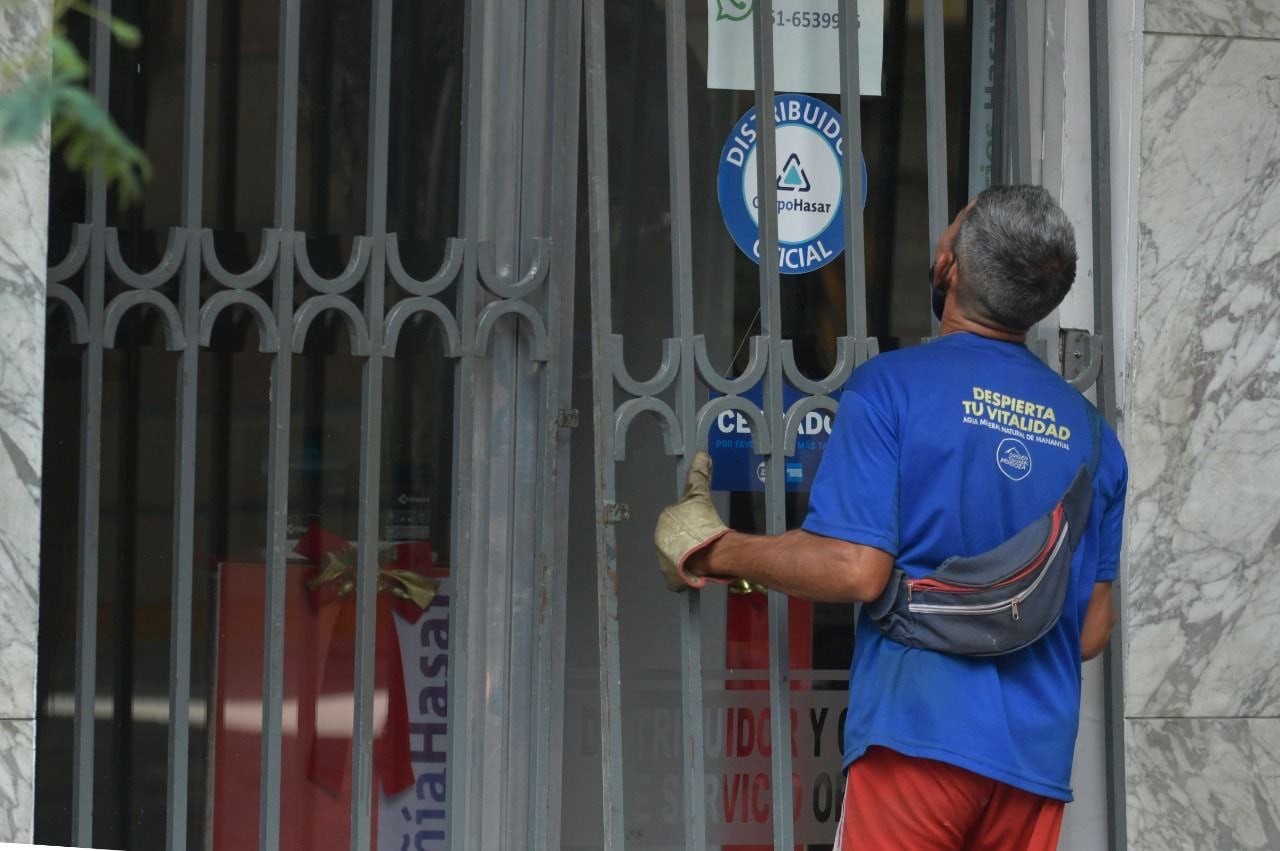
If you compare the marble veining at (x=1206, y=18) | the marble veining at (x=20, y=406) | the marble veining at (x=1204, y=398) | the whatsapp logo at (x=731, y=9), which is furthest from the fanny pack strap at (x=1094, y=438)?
the marble veining at (x=20, y=406)

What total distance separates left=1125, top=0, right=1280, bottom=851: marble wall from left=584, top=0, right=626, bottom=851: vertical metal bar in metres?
1.13

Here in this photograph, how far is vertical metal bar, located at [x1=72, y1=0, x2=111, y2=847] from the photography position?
3523 mm

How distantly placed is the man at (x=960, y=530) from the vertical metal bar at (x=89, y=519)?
1393 millimetres

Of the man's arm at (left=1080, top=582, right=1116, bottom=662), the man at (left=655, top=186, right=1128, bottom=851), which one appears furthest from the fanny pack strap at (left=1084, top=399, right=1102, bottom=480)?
the man's arm at (left=1080, top=582, right=1116, bottom=662)

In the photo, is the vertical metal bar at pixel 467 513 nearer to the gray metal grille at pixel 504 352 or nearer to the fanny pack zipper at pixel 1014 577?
the gray metal grille at pixel 504 352

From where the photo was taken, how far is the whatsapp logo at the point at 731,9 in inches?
158

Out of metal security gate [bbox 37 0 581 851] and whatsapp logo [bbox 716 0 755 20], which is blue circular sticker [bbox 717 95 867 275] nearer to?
whatsapp logo [bbox 716 0 755 20]

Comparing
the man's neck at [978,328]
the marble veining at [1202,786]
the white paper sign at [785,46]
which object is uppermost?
the white paper sign at [785,46]

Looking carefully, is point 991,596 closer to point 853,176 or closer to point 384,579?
point 853,176

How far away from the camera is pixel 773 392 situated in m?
3.76

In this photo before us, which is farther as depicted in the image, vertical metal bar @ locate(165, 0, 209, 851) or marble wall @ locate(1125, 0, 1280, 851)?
marble wall @ locate(1125, 0, 1280, 851)

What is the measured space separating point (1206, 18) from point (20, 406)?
104 inches

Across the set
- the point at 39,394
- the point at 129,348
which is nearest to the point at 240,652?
the point at 129,348

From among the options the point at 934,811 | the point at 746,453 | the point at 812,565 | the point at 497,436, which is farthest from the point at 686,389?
the point at 934,811
